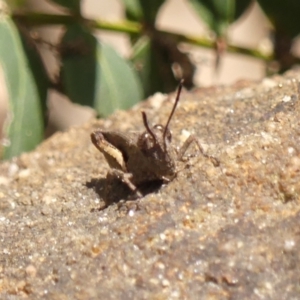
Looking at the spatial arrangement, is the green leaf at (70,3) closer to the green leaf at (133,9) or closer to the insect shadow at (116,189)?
the green leaf at (133,9)

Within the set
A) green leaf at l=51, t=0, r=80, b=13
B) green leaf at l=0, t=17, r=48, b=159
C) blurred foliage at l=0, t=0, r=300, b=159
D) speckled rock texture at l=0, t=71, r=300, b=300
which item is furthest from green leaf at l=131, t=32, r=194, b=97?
speckled rock texture at l=0, t=71, r=300, b=300

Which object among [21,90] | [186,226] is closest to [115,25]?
[21,90]

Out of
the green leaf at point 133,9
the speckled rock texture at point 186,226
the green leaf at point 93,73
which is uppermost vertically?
the green leaf at point 133,9

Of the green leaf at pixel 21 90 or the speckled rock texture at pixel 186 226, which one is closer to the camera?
the speckled rock texture at pixel 186 226

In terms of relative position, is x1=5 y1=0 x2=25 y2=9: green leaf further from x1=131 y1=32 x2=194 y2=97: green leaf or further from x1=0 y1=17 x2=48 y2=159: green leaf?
x1=131 y1=32 x2=194 y2=97: green leaf

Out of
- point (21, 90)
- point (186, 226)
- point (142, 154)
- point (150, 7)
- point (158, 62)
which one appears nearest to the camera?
point (186, 226)

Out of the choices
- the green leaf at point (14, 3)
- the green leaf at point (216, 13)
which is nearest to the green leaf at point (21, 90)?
the green leaf at point (14, 3)

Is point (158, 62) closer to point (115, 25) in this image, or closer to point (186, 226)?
point (115, 25)
